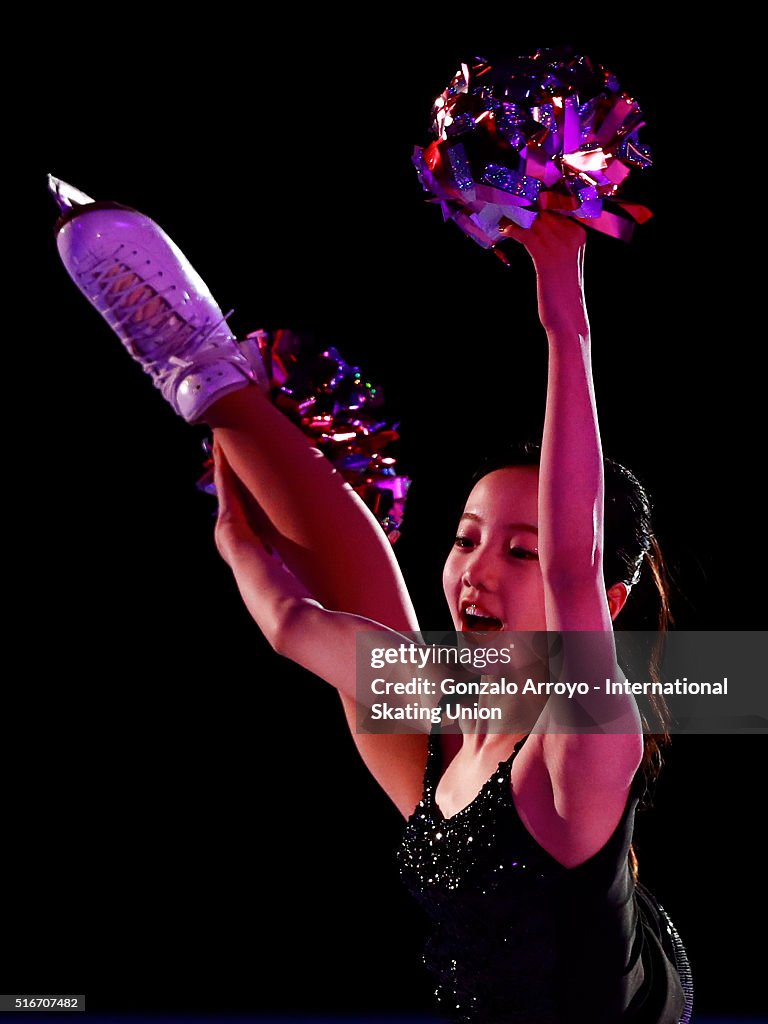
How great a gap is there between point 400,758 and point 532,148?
90cm

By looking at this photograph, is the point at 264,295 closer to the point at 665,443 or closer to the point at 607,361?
the point at 607,361

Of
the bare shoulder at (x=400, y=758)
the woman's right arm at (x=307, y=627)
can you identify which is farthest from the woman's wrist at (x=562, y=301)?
the bare shoulder at (x=400, y=758)

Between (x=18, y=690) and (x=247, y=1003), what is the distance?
1220mm

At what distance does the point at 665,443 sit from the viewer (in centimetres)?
285

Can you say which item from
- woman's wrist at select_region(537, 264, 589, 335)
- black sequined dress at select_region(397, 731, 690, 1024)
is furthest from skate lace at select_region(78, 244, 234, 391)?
black sequined dress at select_region(397, 731, 690, 1024)

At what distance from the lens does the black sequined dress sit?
127cm

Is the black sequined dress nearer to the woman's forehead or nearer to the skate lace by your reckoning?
the woman's forehead

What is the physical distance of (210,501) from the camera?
353cm

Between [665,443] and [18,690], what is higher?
[665,443]

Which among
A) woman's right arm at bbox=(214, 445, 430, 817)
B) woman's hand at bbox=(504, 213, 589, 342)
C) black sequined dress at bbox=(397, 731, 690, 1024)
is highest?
woman's hand at bbox=(504, 213, 589, 342)

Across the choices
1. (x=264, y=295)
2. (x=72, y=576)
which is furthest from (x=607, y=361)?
(x=72, y=576)

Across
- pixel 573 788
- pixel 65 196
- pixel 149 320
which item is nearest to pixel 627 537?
pixel 573 788

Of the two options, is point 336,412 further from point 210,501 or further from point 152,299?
point 210,501

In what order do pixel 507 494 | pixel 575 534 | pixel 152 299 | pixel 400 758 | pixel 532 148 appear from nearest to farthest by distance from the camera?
pixel 575 534 < pixel 532 148 < pixel 507 494 < pixel 152 299 < pixel 400 758
